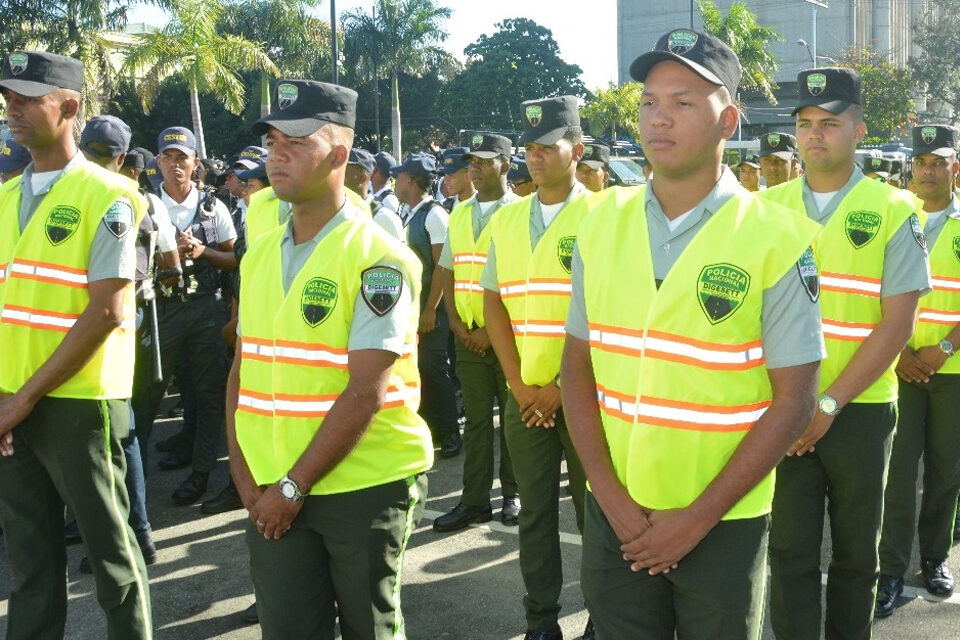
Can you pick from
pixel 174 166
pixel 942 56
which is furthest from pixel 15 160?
pixel 942 56

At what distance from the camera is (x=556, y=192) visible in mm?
4688

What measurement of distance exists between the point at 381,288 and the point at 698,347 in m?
0.98

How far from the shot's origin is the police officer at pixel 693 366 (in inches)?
98.7

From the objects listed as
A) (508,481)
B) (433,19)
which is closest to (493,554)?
(508,481)

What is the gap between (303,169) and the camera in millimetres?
3105

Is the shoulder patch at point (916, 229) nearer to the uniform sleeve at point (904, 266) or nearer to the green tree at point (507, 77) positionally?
the uniform sleeve at point (904, 266)

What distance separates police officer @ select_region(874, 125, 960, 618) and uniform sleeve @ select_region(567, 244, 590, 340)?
8.21ft

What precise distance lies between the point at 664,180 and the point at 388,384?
3.47ft

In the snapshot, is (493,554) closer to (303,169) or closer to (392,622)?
(392,622)

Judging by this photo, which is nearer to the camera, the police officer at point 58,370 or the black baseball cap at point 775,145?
the police officer at point 58,370

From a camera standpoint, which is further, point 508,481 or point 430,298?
point 430,298

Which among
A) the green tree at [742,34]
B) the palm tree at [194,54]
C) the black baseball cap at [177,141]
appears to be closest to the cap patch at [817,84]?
the black baseball cap at [177,141]

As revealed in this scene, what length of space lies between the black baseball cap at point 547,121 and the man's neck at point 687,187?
203 cm

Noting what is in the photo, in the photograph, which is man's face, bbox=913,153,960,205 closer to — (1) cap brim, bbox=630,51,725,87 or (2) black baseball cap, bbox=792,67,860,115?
(2) black baseball cap, bbox=792,67,860,115
